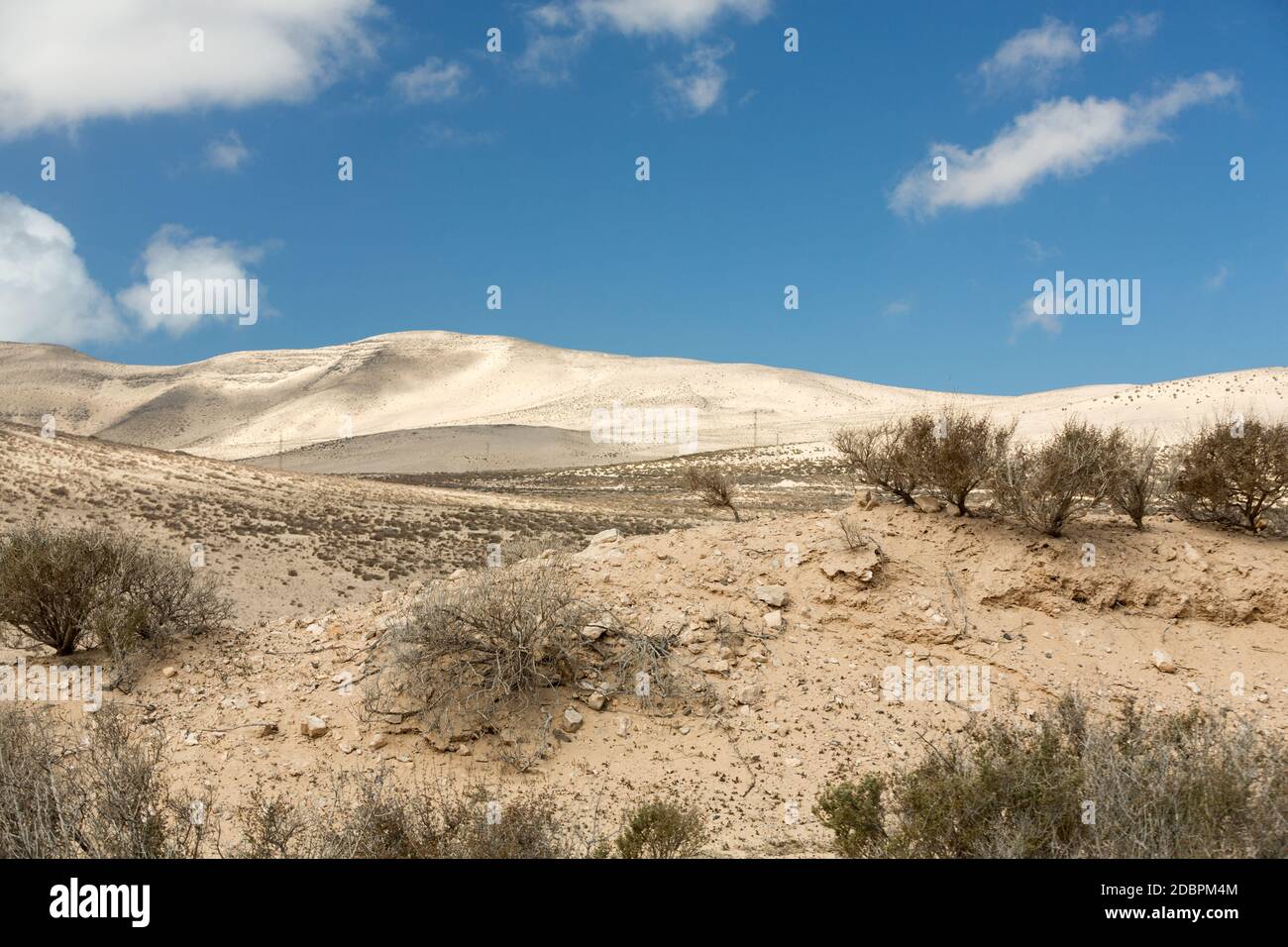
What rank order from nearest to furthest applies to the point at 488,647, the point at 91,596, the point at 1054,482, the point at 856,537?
the point at 488,647 → the point at 91,596 → the point at 1054,482 → the point at 856,537

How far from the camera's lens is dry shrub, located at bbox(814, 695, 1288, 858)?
454 cm

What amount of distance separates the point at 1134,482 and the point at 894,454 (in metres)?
2.83

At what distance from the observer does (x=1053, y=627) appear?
9.20 m

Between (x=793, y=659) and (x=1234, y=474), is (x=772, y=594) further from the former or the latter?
(x=1234, y=474)

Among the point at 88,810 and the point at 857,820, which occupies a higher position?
the point at 88,810

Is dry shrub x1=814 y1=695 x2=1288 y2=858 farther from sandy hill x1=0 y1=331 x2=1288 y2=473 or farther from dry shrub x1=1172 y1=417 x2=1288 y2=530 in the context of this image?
sandy hill x1=0 y1=331 x2=1288 y2=473

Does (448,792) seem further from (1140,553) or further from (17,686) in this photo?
(1140,553)

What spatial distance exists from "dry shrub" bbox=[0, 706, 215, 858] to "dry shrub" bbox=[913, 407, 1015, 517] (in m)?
8.50

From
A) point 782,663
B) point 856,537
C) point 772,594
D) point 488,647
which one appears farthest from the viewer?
point 856,537

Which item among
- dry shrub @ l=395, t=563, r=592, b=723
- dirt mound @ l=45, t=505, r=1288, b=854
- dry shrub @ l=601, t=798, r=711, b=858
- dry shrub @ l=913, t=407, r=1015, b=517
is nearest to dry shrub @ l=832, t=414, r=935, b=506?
dry shrub @ l=913, t=407, r=1015, b=517

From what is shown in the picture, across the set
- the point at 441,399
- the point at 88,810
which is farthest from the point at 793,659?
the point at 441,399

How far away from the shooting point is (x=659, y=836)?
5379 millimetres

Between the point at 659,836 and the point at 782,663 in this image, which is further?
the point at 782,663
